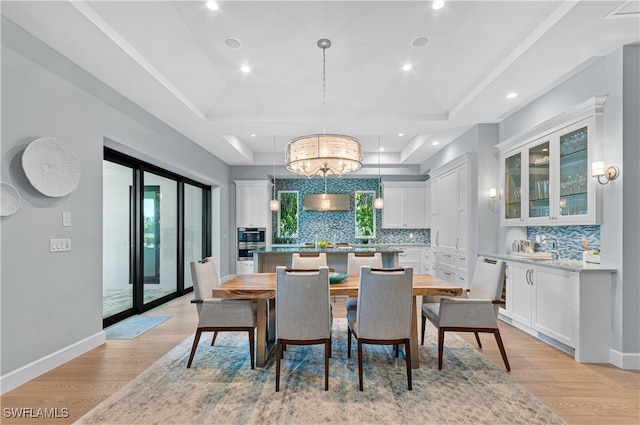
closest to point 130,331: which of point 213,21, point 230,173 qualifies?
point 213,21

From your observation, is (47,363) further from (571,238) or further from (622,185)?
(571,238)

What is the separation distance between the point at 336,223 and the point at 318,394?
603 centimetres

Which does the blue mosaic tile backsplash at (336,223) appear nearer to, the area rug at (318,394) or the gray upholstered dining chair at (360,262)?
the gray upholstered dining chair at (360,262)

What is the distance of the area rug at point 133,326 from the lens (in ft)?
12.0

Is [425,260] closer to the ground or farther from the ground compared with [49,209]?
closer to the ground

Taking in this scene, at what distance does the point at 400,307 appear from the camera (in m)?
2.49

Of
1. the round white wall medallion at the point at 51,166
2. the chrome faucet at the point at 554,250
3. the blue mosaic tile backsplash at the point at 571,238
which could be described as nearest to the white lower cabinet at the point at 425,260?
the blue mosaic tile backsplash at the point at 571,238

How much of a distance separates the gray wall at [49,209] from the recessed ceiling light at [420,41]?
328 centimetres

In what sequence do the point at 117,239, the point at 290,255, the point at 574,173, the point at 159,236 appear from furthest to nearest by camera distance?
the point at 290,255 → the point at 159,236 → the point at 117,239 → the point at 574,173

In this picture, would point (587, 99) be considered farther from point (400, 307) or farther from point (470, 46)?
point (400, 307)

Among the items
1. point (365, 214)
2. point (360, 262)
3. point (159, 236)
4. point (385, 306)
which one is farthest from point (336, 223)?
point (385, 306)

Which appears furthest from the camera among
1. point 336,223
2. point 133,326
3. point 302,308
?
point 336,223

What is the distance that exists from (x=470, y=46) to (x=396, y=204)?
5.05 m

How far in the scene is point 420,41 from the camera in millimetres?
3174
